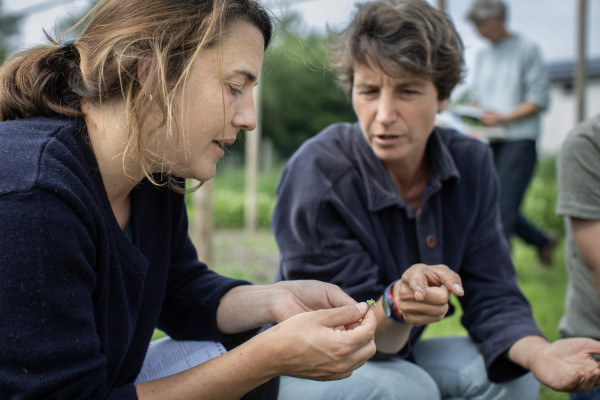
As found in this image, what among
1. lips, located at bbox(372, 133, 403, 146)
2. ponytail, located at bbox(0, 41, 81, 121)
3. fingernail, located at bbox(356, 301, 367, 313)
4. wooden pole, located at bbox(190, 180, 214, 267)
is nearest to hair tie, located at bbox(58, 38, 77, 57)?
ponytail, located at bbox(0, 41, 81, 121)

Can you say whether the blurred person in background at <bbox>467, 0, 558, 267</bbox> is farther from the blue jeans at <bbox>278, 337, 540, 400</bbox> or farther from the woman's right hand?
the woman's right hand

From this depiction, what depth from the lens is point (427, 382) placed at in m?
2.03

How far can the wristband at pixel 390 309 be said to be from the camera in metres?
1.95

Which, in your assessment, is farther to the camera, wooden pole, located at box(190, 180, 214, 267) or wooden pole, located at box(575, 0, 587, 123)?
wooden pole, located at box(575, 0, 587, 123)

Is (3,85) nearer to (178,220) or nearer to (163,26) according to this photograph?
(163,26)

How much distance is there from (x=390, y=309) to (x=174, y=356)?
0.72 metres

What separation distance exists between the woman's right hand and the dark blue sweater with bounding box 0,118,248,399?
37 centimetres

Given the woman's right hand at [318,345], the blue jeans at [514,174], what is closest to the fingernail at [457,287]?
the woman's right hand at [318,345]

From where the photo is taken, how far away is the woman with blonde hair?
4.13 ft

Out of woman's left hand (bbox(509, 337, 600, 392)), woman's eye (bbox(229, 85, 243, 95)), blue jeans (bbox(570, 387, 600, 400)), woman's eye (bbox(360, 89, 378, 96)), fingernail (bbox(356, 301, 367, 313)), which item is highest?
woman's eye (bbox(229, 85, 243, 95))

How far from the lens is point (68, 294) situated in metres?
1.30

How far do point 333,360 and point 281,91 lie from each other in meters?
34.5

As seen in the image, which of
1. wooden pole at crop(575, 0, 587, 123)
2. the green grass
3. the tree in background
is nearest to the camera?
the green grass

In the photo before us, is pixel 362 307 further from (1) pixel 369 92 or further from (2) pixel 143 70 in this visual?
(1) pixel 369 92
